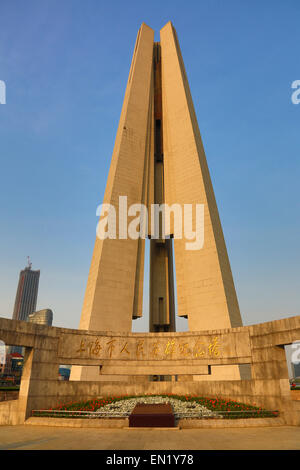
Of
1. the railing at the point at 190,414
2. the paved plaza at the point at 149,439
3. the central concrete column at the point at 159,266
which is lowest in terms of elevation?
the paved plaza at the point at 149,439

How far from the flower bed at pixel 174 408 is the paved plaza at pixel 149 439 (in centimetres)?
109

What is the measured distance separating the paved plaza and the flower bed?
1.09 meters

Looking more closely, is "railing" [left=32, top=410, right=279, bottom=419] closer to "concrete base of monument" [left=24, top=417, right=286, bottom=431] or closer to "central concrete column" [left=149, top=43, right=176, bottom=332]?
"concrete base of monument" [left=24, top=417, right=286, bottom=431]

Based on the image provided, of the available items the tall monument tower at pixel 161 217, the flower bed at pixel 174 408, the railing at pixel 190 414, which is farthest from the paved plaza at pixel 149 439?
the tall monument tower at pixel 161 217

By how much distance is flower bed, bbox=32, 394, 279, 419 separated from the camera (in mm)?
11641

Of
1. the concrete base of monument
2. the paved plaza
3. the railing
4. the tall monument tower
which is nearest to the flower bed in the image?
the railing

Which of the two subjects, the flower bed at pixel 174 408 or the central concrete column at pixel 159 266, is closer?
the flower bed at pixel 174 408

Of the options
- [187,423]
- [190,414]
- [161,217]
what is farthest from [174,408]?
[161,217]

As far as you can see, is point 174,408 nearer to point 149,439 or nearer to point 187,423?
point 187,423

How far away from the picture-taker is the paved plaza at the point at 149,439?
7625 millimetres

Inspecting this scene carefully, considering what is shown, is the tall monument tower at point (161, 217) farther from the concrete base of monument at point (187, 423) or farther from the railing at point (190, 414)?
the concrete base of monument at point (187, 423)

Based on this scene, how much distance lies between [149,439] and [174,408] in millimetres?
4188

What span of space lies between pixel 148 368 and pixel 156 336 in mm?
1585

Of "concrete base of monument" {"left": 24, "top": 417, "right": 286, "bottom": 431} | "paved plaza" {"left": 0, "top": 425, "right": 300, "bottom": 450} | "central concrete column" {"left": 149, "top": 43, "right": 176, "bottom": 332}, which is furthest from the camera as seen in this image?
"central concrete column" {"left": 149, "top": 43, "right": 176, "bottom": 332}
